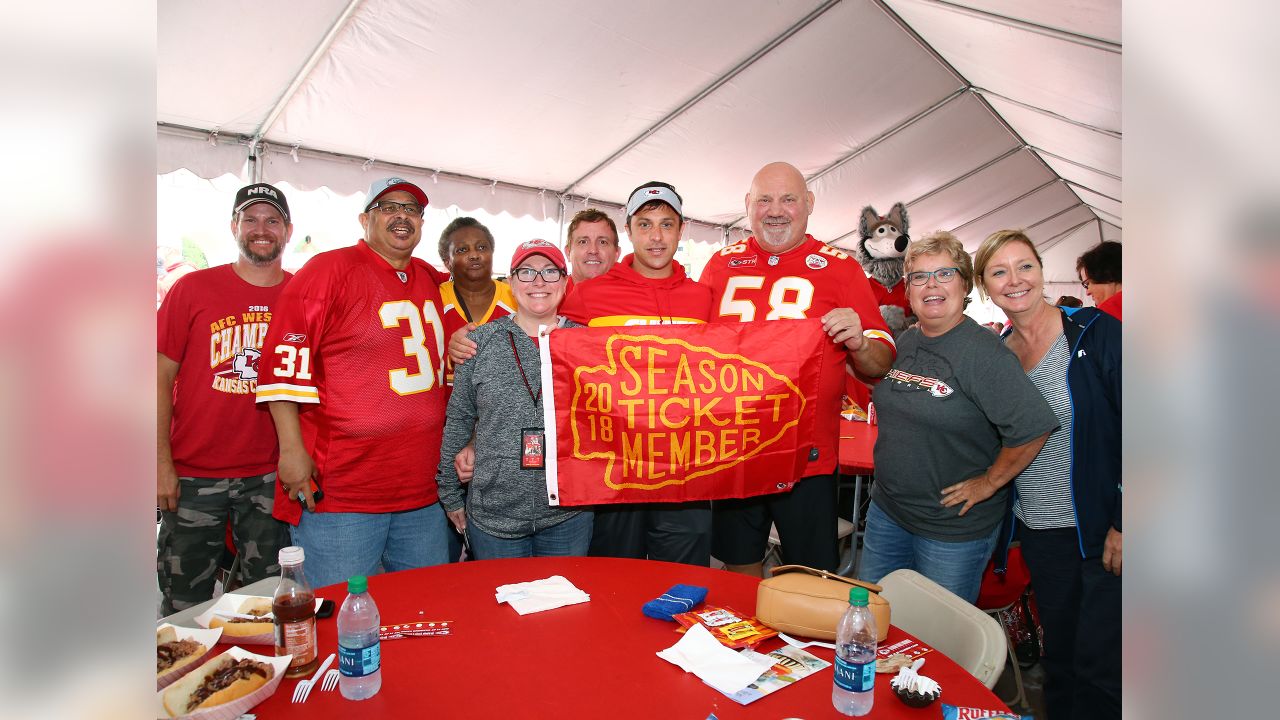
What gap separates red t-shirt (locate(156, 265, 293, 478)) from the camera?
10.7 ft

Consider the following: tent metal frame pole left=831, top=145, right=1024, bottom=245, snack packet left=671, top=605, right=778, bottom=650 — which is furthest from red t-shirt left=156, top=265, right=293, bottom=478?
tent metal frame pole left=831, top=145, right=1024, bottom=245

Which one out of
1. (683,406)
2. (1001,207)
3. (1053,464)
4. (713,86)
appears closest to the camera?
(1053,464)

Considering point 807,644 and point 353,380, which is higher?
point 353,380

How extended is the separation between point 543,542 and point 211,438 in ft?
5.48

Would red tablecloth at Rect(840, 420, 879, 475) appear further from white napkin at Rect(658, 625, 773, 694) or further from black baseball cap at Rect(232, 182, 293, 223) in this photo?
black baseball cap at Rect(232, 182, 293, 223)

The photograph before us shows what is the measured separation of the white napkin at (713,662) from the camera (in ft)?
5.32

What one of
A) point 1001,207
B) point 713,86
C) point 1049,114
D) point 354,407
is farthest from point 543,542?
point 1001,207

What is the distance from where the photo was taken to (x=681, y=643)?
1783mm

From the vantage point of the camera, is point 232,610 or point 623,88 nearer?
point 232,610

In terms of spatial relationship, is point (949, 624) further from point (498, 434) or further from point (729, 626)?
point (498, 434)

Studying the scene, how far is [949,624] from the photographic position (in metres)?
2.10

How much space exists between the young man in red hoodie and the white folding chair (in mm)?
891
